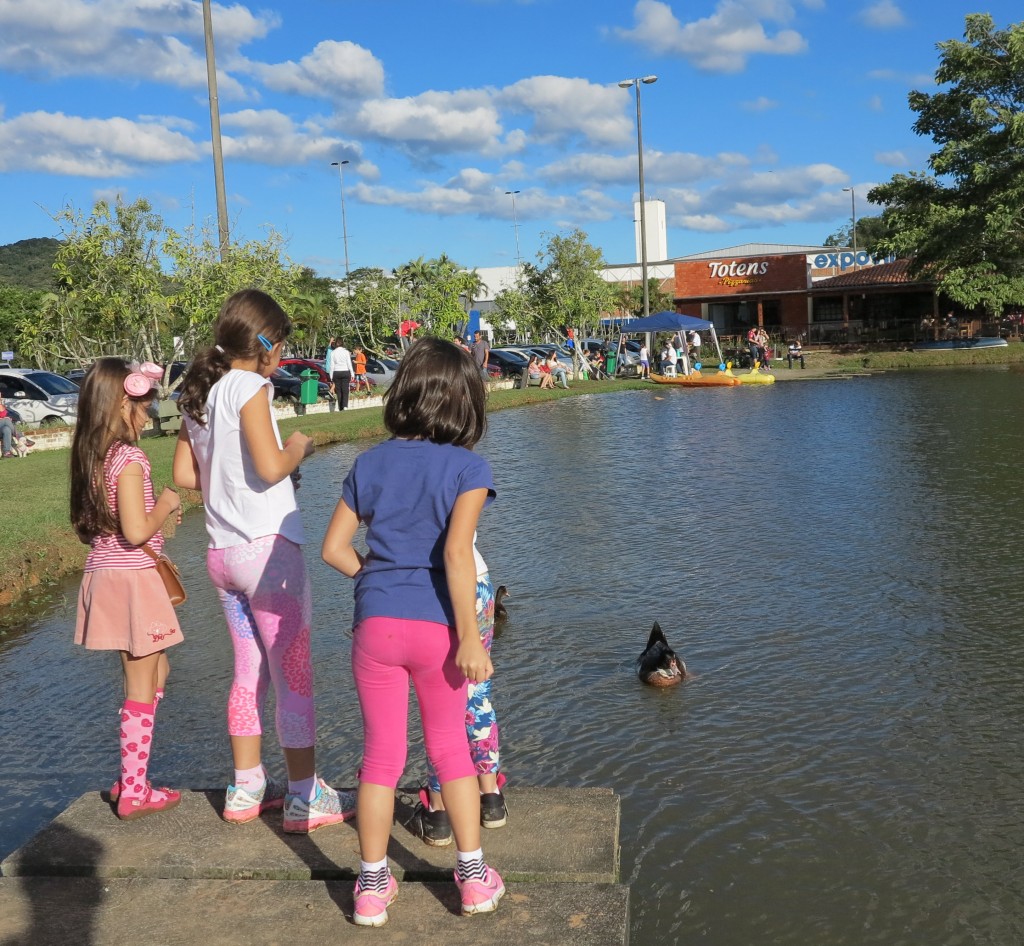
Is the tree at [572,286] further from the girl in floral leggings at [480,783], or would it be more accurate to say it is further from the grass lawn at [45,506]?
the girl in floral leggings at [480,783]

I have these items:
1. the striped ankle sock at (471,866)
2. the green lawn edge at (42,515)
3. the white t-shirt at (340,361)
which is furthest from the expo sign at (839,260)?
the striped ankle sock at (471,866)

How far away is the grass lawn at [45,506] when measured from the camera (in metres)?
8.58

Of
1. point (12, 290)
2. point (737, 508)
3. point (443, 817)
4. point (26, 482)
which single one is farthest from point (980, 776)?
point (12, 290)

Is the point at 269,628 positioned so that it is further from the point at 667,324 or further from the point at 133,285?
the point at 667,324

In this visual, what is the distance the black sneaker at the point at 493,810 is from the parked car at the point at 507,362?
110ft

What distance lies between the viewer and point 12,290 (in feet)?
222

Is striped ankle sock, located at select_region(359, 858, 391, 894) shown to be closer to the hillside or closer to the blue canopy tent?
the blue canopy tent

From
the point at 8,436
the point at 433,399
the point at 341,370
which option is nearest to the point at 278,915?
the point at 433,399

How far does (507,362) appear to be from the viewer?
3888 cm

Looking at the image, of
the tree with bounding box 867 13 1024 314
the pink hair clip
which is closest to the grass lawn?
the pink hair clip

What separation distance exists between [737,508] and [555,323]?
133ft

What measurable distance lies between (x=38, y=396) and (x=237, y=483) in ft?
67.3

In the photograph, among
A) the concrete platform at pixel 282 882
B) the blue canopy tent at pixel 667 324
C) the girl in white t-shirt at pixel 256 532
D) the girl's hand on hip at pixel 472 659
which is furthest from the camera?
the blue canopy tent at pixel 667 324

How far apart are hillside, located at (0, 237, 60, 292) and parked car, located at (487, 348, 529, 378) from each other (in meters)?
73.4
